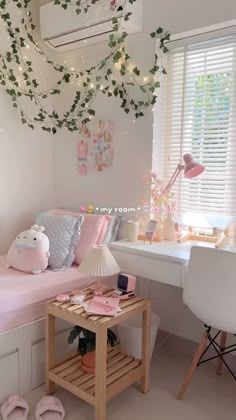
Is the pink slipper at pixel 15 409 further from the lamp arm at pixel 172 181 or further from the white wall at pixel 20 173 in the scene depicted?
the lamp arm at pixel 172 181

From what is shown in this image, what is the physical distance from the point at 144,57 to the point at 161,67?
136 millimetres

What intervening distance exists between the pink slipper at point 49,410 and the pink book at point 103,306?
1.66 feet

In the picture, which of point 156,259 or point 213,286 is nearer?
point 213,286

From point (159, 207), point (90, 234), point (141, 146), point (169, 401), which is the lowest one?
point (169, 401)

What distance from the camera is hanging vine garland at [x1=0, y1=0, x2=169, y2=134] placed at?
2492 millimetres

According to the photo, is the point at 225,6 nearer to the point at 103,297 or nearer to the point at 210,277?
the point at 210,277

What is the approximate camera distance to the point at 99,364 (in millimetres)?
1651

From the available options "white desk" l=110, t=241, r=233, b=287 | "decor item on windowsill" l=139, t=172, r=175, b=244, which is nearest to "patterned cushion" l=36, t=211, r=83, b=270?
"white desk" l=110, t=241, r=233, b=287

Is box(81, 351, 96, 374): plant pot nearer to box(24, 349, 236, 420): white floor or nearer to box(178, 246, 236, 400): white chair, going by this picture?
box(24, 349, 236, 420): white floor

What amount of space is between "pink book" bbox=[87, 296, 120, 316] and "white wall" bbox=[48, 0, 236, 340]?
723 millimetres

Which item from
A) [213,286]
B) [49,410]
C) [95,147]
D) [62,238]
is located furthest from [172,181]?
[49,410]

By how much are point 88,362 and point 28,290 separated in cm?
51

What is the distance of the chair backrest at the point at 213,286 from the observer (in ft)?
5.26

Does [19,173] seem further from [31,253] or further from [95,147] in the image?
[31,253]
